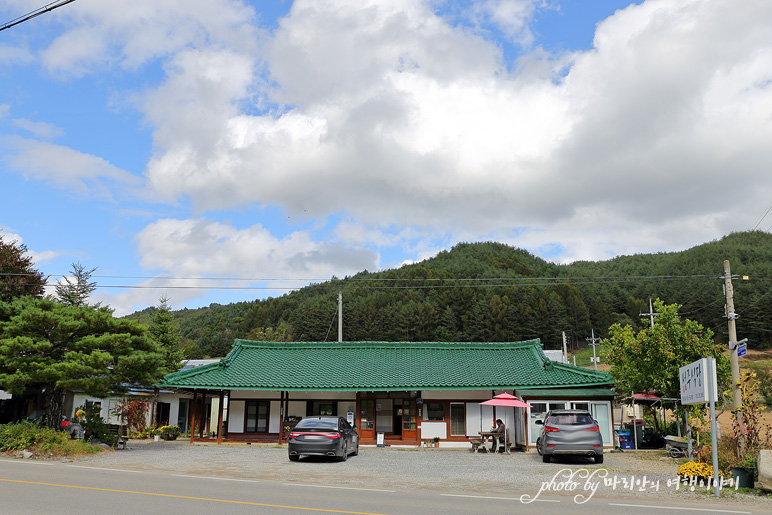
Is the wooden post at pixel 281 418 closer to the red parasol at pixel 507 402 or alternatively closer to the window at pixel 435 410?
the window at pixel 435 410

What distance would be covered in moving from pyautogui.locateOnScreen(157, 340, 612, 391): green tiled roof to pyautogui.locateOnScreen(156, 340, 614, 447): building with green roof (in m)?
0.05

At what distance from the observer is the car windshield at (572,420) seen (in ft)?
63.8

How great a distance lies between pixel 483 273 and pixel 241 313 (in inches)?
2124

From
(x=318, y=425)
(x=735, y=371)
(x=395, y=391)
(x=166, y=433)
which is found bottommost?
(x=166, y=433)

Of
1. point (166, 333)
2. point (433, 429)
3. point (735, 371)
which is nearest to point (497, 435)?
point (433, 429)

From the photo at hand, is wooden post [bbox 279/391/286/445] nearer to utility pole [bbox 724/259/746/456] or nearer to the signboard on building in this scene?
utility pole [bbox 724/259/746/456]

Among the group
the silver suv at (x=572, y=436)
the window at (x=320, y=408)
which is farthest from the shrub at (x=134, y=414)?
the silver suv at (x=572, y=436)

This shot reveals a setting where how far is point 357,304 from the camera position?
346 feet

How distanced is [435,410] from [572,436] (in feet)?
38.3

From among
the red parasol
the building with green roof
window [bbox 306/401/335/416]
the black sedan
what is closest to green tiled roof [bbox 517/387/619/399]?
the building with green roof

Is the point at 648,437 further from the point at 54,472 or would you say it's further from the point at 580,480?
the point at 54,472

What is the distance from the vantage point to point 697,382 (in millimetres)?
13008

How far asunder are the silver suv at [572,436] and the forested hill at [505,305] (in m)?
68.7

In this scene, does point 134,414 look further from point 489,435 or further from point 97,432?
point 489,435
